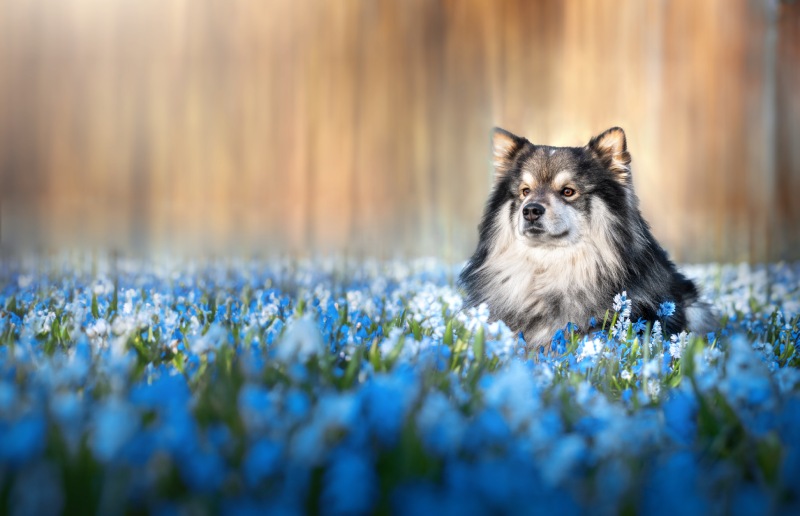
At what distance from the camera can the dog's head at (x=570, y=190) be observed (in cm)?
371

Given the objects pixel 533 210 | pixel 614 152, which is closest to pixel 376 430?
pixel 533 210

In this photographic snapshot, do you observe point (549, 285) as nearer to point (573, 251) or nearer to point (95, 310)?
point (573, 251)

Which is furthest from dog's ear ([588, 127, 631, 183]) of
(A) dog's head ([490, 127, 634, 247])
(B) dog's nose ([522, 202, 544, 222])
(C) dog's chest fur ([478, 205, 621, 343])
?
(B) dog's nose ([522, 202, 544, 222])

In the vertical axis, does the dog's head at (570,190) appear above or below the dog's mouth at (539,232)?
above

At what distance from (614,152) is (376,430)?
2858 mm

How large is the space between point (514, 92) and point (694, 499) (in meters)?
8.73

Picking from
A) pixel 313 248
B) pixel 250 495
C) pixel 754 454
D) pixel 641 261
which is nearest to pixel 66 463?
pixel 250 495

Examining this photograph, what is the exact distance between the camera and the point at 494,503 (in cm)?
118

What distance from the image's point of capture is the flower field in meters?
1.22

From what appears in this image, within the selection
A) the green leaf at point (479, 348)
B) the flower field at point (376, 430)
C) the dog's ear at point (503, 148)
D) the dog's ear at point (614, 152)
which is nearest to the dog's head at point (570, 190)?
the dog's ear at point (614, 152)

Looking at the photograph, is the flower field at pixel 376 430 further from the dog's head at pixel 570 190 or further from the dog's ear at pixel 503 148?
the dog's ear at pixel 503 148

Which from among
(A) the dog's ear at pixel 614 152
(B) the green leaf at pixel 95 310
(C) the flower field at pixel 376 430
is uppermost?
(A) the dog's ear at pixel 614 152

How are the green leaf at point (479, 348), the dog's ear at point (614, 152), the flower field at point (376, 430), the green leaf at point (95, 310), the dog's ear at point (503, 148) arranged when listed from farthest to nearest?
the dog's ear at point (503, 148) → the dog's ear at point (614, 152) → the green leaf at point (95, 310) → the green leaf at point (479, 348) → the flower field at point (376, 430)

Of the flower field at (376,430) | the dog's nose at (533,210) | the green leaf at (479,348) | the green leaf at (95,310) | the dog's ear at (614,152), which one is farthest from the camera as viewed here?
the dog's ear at (614,152)
